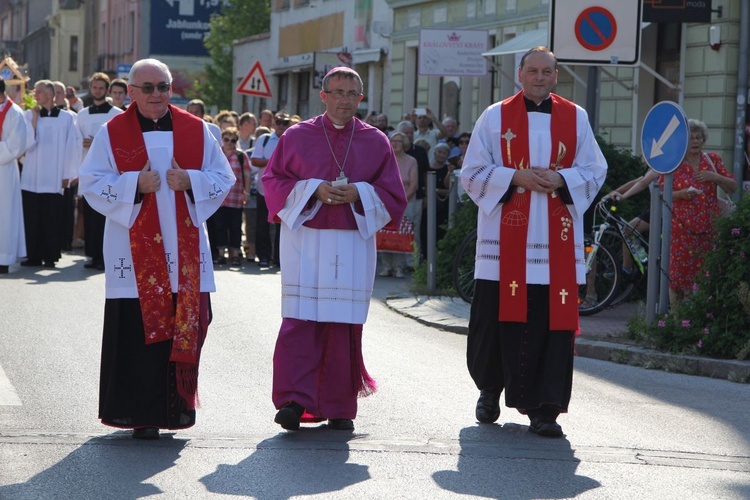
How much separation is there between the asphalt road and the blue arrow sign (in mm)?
1669

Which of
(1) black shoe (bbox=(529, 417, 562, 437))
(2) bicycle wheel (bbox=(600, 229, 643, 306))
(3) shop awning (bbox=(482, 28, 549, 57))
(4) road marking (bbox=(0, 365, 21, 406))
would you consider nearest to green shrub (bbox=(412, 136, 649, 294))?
(2) bicycle wheel (bbox=(600, 229, 643, 306))

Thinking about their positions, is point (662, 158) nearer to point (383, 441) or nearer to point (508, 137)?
point (508, 137)

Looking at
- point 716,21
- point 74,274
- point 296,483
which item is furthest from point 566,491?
point 716,21

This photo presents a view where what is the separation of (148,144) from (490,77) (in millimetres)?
22243

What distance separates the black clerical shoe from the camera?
27.1 ft

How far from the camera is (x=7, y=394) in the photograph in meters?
8.81

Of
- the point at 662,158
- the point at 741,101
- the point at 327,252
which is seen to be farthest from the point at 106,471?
the point at 741,101

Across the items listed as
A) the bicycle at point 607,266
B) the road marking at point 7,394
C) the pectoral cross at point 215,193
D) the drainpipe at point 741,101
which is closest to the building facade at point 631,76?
the drainpipe at point 741,101

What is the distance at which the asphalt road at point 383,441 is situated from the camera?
6.61 meters

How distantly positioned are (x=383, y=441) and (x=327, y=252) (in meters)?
1.03

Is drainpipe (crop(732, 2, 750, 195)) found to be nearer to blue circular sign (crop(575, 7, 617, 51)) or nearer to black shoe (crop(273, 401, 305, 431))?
blue circular sign (crop(575, 7, 617, 51))

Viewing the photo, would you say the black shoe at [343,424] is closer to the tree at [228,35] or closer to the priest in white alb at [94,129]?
the priest in white alb at [94,129]

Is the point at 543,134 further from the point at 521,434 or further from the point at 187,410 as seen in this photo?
the point at 187,410

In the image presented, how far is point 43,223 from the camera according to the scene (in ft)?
58.5
